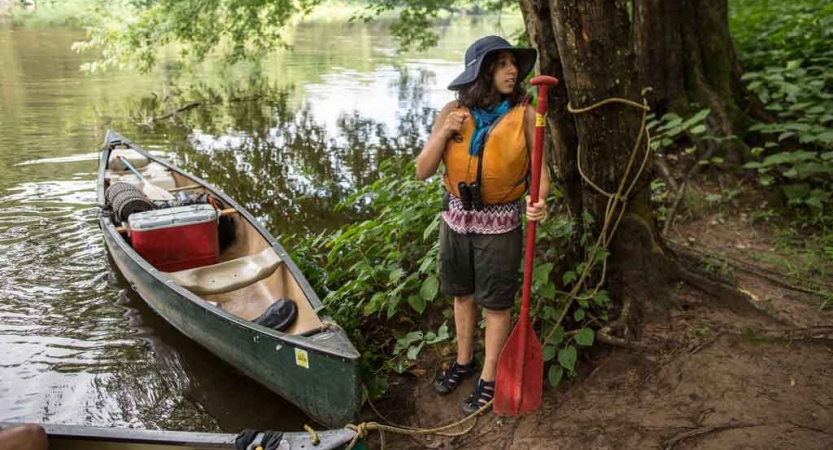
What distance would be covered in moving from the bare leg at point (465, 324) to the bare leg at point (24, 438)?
6.37ft

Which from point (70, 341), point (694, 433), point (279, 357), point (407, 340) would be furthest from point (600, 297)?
point (70, 341)

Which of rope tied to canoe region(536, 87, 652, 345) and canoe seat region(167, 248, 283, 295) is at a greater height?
rope tied to canoe region(536, 87, 652, 345)

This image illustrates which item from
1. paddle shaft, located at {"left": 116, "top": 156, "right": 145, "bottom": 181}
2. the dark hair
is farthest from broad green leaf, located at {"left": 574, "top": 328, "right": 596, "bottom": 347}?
paddle shaft, located at {"left": 116, "top": 156, "right": 145, "bottom": 181}

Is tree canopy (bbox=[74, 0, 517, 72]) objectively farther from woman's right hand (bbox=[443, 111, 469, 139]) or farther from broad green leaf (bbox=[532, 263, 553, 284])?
woman's right hand (bbox=[443, 111, 469, 139])

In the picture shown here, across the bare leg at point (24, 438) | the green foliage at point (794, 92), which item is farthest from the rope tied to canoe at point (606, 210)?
the green foliage at point (794, 92)

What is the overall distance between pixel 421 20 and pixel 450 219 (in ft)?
32.3

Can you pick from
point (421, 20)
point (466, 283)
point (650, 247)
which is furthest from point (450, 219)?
point (421, 20)

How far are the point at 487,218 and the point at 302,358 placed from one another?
1323 mm

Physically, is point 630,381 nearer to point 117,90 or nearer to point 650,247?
point 650,247

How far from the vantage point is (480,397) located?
3.23m

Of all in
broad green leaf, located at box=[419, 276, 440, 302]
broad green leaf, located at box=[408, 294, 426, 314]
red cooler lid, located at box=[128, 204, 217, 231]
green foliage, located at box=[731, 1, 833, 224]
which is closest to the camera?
broad green leaf, located at box=[419, 276, 440, 302]

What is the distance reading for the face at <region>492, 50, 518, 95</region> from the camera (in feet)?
9.18

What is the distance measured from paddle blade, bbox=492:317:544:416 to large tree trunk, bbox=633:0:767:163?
3658 mm

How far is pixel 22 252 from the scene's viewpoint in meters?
6.38
